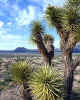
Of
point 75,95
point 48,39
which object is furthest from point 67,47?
point 75,95

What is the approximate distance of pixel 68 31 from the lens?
7.94 m

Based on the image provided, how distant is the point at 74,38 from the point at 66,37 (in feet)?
2.37

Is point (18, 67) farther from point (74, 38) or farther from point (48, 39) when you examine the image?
point (74, 38)

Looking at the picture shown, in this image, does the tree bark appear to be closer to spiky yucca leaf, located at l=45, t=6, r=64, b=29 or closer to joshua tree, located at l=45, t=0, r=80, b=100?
joshua tree, located at l=45, t=0, r=80, b=100

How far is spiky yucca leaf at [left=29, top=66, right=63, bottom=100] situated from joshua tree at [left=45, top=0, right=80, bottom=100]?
28.1 inches

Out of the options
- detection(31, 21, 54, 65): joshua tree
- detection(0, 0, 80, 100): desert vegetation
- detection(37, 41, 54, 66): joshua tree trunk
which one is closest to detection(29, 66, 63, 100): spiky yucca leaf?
detection(0, 0, 80, 100): desert vegetation

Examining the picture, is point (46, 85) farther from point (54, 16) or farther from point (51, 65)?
point (54, 16)

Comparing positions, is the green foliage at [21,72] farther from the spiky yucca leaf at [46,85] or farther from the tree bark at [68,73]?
the tree bark at [68,73]

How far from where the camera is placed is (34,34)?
880 cm

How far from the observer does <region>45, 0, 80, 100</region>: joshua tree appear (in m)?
7.51

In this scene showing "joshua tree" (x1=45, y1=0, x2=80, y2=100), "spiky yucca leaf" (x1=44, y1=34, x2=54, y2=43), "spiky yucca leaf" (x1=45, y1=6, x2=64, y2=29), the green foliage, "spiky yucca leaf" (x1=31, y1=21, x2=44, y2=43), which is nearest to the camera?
"joshua tree" (x1=45, y1=0, x2=80, y2=100)

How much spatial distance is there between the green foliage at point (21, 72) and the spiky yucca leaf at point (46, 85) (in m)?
0.76

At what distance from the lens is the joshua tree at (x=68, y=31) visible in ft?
24.6

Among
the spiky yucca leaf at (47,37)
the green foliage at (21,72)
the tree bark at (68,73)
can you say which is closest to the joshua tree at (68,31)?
the tree bark at (68,73)
